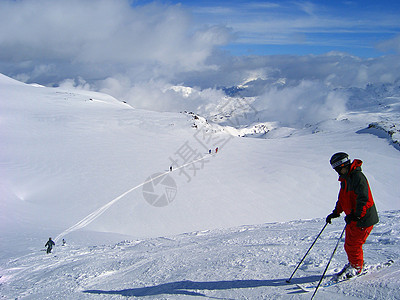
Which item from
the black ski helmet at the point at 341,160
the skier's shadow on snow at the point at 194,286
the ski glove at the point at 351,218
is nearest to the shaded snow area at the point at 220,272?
the skier's shadow on snow at the point at 194,286

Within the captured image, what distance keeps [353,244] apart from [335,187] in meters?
21.2

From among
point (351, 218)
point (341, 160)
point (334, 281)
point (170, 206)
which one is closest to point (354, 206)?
point (351, 218)

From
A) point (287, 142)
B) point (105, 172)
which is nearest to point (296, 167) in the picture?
point (287, 142)

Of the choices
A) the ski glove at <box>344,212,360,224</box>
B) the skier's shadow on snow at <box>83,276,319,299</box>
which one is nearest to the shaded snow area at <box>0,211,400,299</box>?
the skier's shadow on snow at <box>83,276,319,299</box>

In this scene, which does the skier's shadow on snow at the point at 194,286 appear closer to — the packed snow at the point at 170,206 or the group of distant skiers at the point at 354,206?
the packed snow at the point at 170,206

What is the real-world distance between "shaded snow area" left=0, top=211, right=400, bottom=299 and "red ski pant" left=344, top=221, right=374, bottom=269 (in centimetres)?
31

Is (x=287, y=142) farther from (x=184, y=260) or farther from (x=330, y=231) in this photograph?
(x=184, y=260)

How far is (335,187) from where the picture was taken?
24.5 meters

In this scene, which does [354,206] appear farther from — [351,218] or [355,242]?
[355,242]

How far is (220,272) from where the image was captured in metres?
6.28

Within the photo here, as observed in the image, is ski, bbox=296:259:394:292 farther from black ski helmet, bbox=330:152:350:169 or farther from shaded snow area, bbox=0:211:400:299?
black ski helmet, bbox=330:152:350:169

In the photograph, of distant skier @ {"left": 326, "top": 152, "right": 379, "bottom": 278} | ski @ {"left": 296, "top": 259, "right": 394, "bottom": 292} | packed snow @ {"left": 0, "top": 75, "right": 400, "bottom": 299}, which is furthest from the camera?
packed snow @ {"left": 0, "top": 75, "right": 400, "bottom": 299}

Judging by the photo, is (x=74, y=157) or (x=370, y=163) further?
(x=74, y=157)

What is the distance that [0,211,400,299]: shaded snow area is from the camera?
5125 mm
